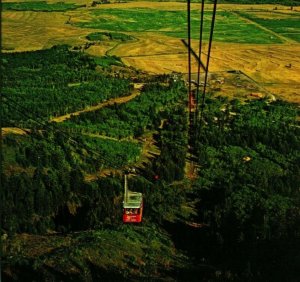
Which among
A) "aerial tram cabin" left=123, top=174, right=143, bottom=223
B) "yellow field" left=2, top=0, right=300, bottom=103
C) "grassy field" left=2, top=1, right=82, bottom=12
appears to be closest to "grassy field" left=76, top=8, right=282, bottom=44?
"yellow field" left=2, top=0, right=300, bottom=103

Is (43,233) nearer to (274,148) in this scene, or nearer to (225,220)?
(225,220)

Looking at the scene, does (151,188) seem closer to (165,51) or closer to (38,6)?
(165,51)

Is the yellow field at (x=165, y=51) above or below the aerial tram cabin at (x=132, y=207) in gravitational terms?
below

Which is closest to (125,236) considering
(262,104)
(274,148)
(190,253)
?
(190,253)

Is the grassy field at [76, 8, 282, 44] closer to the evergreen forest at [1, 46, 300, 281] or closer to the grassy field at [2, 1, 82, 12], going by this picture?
the grassy field at [2, 1, 82, 12]

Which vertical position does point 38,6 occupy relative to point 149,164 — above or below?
above

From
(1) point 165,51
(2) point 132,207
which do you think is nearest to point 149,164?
(2) point 132,207

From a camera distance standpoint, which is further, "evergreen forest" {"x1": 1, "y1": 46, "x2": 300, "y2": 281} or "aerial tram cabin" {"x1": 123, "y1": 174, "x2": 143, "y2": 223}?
"evergreen forest" {"x1": 1, "y1": 46, "x2": 300, "y2": 281}

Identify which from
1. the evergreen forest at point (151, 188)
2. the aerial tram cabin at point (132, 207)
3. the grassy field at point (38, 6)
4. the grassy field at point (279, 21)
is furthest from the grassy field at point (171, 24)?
the aerial tram cabin at point (132, 207)

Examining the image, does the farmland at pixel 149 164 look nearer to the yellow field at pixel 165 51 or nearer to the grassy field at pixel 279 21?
the yellow field at pixel 165 51
